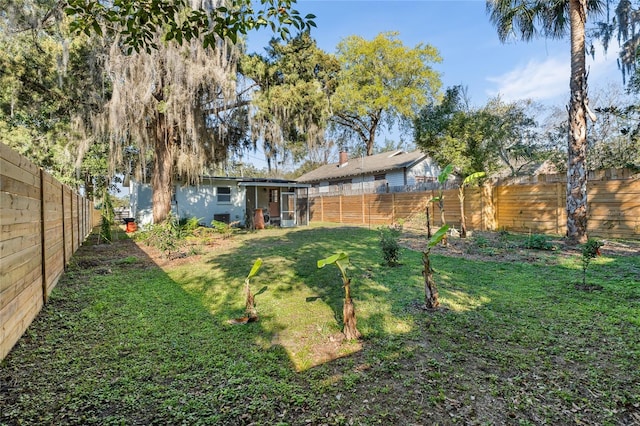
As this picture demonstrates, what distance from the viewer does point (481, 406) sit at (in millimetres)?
2117

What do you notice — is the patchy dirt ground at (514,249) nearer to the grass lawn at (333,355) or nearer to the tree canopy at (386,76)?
the grass lawn at (333,355)

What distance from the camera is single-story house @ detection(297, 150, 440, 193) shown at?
20.6 meters

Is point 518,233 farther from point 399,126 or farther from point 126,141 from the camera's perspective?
point 399,126

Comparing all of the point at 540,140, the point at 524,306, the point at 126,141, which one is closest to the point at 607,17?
the point at 540,140

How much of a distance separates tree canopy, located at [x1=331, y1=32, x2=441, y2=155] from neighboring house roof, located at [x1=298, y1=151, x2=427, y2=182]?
421cm

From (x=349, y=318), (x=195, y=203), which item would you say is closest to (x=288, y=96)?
(x=195, y=203)

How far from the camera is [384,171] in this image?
21578mm

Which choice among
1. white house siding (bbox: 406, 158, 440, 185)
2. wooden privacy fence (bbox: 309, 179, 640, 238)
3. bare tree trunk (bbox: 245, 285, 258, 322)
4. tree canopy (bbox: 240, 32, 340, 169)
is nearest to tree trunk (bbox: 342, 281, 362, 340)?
bare tree trunk (bbox: 245, 285, 258, 322)

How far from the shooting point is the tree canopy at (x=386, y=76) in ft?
82.2

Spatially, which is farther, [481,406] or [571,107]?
[571,107]

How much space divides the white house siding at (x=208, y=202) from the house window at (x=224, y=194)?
0.13 metres

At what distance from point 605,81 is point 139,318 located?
25.5 m

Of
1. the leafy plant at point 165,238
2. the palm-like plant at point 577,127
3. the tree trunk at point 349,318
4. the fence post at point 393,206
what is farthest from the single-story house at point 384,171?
the tree trunk at point 349,318

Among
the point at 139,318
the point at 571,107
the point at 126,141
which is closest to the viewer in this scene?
the point at 139,318
